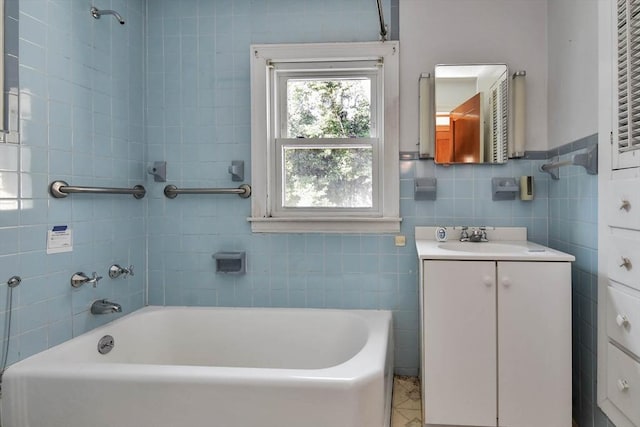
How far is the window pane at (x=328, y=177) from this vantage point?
241 cm

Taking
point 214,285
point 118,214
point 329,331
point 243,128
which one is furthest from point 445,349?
point 118,214

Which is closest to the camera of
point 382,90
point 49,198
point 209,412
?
point 209,412

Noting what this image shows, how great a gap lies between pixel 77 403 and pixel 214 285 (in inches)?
41.6

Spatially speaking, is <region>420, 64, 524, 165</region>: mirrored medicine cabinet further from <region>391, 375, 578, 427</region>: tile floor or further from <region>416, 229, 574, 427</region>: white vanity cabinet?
<region>391, 375, 578, 427</region>: tile floor

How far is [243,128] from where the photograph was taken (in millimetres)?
2387

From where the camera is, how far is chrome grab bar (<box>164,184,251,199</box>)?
92.0 inches

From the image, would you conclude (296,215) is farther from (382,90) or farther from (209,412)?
(209,412)

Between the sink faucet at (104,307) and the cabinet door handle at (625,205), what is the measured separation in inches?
86.3

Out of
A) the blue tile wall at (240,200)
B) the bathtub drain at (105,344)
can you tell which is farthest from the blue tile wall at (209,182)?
the bathtub drain at (105,344)

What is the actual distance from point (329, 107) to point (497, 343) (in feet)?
5.22

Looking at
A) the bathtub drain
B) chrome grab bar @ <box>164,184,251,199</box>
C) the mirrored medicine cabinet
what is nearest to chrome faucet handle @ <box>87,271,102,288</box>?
the bathtub drain

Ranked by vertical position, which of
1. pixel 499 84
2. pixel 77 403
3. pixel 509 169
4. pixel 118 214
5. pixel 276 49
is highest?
pixel 276 49

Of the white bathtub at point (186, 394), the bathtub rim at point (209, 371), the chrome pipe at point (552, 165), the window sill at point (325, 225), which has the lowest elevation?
the white bathtub at point (186, 394)

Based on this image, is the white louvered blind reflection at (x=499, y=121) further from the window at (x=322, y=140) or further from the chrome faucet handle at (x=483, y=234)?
the window at (x=322, y=140)
